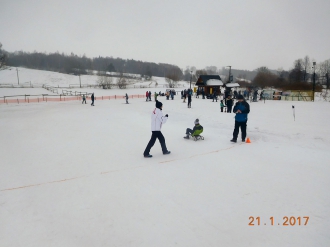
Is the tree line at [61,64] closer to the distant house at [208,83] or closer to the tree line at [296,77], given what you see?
the tree line at [296,77]

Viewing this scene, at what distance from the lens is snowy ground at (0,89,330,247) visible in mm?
3119

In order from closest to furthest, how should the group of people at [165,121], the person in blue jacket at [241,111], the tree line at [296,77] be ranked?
the group of people at [165,121], the person in blue jacket at [241,111], the tree line at [296,77]

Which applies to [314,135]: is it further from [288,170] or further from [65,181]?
[65,181]

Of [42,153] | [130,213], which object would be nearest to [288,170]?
[130,213]

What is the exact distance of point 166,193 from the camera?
171 inches

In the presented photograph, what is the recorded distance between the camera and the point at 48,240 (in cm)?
303

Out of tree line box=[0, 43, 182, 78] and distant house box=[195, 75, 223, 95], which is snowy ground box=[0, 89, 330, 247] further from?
tree line box=[0, 43, 182, 78]

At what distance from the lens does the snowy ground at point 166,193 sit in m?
3.12

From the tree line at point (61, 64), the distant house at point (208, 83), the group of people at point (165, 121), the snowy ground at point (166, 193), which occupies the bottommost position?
the snowy ground at point (166, 193)

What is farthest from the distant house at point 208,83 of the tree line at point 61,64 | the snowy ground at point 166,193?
the tree line at point 61,64

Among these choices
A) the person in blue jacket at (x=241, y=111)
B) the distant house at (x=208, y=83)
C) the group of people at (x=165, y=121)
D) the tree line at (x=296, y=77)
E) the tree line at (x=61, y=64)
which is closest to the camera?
the group of people at (x=165, y=121)

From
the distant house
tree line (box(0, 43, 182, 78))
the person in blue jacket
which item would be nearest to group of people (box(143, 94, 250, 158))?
the person in blue jacket

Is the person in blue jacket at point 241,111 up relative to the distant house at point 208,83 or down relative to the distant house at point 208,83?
down

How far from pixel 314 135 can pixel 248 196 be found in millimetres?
6336
